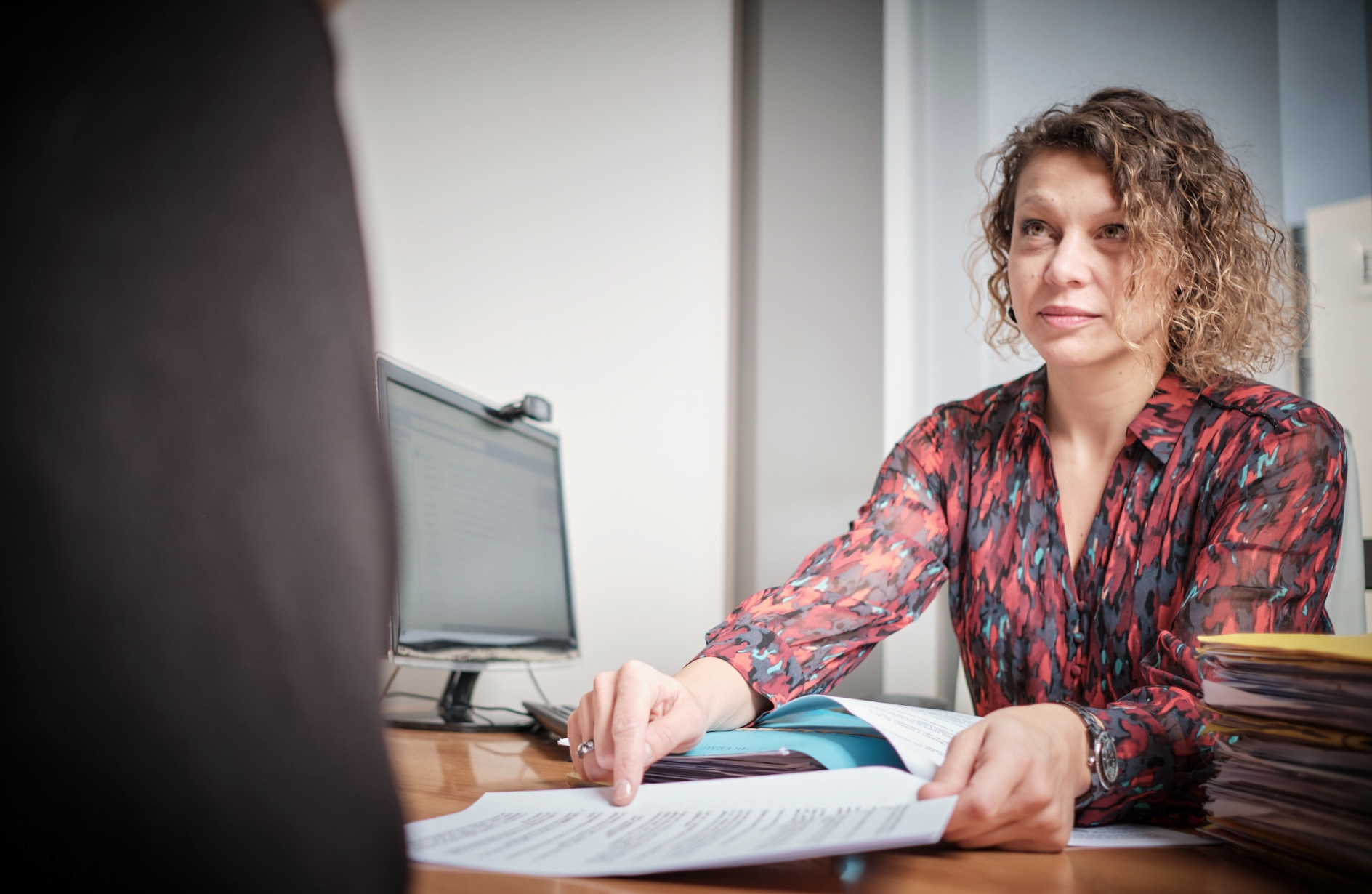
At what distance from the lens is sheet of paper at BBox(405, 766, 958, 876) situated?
375mm

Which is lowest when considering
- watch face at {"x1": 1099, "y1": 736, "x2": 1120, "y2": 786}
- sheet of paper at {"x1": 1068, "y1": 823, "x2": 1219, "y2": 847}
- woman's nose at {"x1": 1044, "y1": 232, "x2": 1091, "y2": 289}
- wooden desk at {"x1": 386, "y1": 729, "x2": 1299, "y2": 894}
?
sheet of paper at {"x1": 1068, "y1": 823, "x2": 1219, "y2": 847}

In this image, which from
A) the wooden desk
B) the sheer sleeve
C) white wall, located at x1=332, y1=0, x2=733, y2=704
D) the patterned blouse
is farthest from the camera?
white wall, located at x1=332, y1=0, x2=733, y2=704

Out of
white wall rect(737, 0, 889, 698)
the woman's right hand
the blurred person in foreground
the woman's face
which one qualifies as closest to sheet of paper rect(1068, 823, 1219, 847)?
the woman's right hand

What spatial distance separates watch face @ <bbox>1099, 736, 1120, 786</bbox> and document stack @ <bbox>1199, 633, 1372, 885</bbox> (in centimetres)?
6

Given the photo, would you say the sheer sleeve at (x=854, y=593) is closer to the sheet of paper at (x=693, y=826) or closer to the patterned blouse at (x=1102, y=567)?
the patterned blouse at (x=1102, y=567)

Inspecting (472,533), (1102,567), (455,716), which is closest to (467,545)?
(472,533)

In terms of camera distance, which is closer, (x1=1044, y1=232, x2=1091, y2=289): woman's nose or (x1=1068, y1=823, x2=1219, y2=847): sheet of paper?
(x1=1068, y1=823, x2=1219, y2=847): sheet of paper

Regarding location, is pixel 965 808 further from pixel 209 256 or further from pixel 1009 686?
pixel 1009 686

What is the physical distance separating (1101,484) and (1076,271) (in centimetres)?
27

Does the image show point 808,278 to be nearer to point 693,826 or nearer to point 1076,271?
point 1076,271

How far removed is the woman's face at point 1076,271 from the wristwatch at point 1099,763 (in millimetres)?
552

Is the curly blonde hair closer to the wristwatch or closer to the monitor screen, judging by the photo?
the wristwatch

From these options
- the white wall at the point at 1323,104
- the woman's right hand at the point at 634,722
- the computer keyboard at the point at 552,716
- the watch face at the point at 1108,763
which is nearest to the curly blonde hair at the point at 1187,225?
the white wall at the point at 1323,104

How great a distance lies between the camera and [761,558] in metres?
1.71
